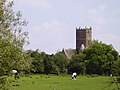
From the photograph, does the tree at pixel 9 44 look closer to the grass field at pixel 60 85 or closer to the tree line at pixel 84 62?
the grass field at pixel 60 85

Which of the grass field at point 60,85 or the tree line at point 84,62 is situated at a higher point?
the tree line at point 84,62

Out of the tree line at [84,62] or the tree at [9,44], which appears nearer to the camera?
the tree at [9,44]

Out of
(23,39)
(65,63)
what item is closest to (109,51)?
(65,63)

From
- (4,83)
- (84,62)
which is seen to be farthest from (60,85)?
(84,62)

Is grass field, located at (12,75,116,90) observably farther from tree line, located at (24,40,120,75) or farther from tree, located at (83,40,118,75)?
tree, located at (83,40,118,75)

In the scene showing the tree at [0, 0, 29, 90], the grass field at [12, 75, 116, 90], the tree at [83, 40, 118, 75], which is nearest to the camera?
the tree at [0, 0, 29, 90]

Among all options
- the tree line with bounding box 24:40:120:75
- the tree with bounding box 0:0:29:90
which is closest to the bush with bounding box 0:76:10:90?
the tree with bounding box 0:0:29:90

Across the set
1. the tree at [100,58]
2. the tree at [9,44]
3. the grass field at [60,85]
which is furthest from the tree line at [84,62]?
the tree at [9,44]

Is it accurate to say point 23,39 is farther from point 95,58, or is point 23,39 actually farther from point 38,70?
point 95,58

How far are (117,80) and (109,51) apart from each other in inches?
4459

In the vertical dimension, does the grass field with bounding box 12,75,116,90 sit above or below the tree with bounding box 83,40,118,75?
below

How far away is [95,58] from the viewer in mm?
114375

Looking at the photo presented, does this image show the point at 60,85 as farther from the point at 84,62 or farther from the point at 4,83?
the point at 84,62

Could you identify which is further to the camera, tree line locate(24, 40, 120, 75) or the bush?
tree line locate(24, 40, 120, 75)
